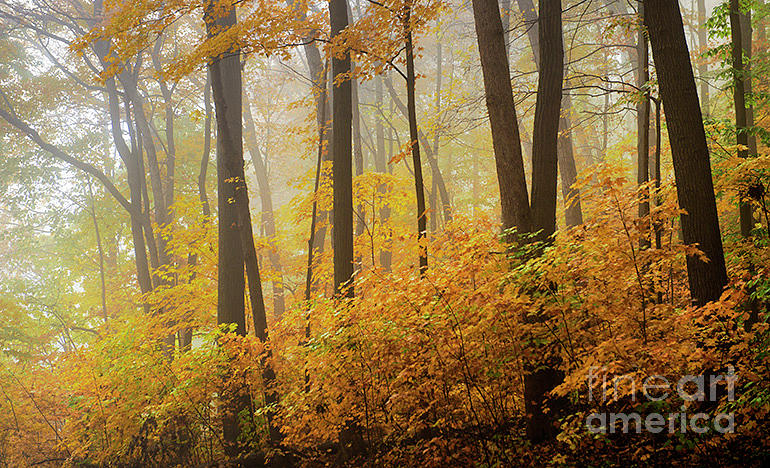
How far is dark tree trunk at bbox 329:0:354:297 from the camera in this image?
23.5ft

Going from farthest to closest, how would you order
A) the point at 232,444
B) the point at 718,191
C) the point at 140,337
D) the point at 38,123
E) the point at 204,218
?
the point at 38,123
the point at 204,218
the point at 140,337
the point at 232,444
the point at 718,191

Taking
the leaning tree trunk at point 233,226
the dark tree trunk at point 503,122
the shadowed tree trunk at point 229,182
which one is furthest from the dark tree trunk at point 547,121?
the shadowed tree trunk at point 229,182

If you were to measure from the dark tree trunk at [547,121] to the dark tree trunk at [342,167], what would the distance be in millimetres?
2719

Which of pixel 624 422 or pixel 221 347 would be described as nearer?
pixel 624 422

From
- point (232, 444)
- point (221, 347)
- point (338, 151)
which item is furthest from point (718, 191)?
point (232, 444)

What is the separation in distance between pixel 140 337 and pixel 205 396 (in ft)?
7.68

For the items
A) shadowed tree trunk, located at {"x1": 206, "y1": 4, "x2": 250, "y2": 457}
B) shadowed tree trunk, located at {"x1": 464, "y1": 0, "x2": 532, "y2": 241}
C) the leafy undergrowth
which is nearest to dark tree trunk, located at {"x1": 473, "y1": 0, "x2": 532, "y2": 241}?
shadowed tree trunk, located at {"x1": 464, "y1": 0, "x2": 532, "y2": 241}

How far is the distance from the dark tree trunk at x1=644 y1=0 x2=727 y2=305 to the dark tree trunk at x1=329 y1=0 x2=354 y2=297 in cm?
397

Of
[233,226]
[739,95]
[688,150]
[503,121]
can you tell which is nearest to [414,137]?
[503,121]

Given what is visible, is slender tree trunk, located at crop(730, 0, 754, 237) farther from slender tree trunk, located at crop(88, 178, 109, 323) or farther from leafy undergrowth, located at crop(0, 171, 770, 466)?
slender tree trunk, located at crop(88, 178, 109, 323)

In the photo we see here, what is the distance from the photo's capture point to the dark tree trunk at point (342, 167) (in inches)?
282

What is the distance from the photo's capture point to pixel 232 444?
7801 millimetres

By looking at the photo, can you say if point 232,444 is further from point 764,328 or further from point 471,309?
point 764,328

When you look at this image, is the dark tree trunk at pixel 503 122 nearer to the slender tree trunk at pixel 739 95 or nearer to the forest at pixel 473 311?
the forest at pixel 473 311
